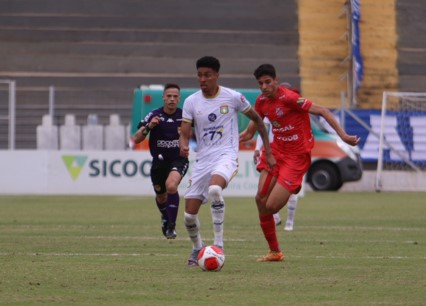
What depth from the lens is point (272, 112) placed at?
13664 millimetres

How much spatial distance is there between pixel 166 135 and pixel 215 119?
446 cm

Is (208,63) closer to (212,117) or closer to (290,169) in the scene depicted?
(212,117)

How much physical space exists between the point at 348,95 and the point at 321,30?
3.35 m

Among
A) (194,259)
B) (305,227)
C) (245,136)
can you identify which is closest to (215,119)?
(245,136)

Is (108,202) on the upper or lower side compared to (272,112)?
lower

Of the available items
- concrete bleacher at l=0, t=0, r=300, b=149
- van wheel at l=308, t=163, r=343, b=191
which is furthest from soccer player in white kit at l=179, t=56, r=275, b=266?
concrete bleacher at l=0, t=0, r=300, b=149

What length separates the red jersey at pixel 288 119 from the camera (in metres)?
13.6

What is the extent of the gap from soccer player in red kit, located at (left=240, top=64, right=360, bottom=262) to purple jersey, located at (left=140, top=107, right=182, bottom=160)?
11.0ft

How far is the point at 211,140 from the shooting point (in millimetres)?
12867

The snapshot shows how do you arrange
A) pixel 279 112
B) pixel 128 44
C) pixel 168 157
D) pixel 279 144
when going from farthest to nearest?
pixel 128 44
pixel 168 157
pixel 279 144
pixel 279 112

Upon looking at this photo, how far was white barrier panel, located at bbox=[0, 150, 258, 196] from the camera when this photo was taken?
30487 millimetres

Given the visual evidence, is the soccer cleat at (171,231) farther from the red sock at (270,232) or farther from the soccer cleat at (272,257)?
the soccer cleat at (272,257)

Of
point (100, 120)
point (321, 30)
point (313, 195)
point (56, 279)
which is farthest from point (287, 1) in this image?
point (56, 279)

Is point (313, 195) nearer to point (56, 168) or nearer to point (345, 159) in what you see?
point (345, 159)
